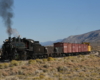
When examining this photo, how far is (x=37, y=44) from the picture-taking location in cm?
3188

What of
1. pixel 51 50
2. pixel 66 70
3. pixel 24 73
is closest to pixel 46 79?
pixel 24 73

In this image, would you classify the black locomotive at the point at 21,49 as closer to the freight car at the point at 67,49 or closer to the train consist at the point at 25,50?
the train consist at the point at 25,50

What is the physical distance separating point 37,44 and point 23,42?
3247 mm

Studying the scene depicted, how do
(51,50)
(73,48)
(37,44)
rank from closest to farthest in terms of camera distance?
(37,44), (51,50), (73,48)

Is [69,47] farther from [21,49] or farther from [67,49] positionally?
[21,49]

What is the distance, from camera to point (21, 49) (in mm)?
28828

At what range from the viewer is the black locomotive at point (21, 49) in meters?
27.5

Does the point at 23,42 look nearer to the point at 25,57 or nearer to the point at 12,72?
the point at 25,57

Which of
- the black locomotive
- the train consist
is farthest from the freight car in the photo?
the black locomotive

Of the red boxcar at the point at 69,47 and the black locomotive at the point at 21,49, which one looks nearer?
the black locomotive at the point at 21,49

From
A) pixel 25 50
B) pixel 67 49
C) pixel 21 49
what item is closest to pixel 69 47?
pixel 67 49

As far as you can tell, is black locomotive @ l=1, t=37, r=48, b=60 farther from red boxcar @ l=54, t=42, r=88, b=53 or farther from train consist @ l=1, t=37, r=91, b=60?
red boxcar @ l=54, t=42, r=88, b=53

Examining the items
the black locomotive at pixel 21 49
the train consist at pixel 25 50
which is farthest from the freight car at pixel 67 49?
the black locomotive at pixel 21 49

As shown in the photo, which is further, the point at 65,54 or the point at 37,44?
the point at 65,54
